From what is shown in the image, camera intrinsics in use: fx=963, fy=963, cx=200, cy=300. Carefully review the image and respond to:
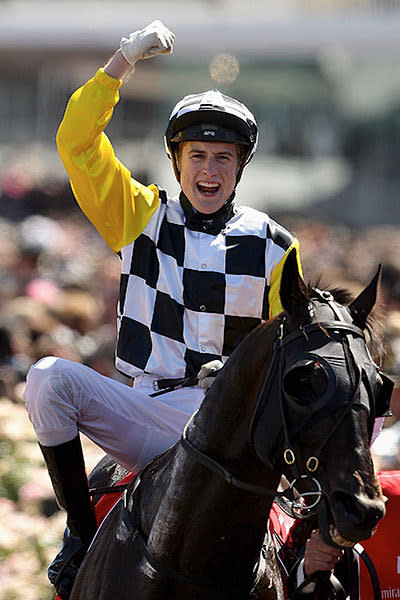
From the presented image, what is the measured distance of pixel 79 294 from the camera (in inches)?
428

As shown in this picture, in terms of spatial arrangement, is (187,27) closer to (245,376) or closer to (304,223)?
(304,223)

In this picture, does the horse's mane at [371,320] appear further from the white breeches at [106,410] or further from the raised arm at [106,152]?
the raised arm at [106,152]

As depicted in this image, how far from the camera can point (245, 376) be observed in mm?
2541

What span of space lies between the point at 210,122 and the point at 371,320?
117 cm

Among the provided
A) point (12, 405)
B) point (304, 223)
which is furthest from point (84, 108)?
point (304, 223)

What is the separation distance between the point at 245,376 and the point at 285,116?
103 feet

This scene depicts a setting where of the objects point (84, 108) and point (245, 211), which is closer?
point (84, 108)

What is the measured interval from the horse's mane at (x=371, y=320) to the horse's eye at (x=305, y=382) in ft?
0.88

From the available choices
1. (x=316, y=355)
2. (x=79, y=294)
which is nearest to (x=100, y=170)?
(x=316, y=355)

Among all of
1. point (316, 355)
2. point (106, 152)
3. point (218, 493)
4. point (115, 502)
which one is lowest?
point (115, 502)

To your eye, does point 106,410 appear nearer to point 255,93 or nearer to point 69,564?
point 69,564

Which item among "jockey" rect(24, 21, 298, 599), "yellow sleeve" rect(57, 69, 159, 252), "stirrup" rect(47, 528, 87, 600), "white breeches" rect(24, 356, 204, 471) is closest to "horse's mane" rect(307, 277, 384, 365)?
"jockey" rect(24, 21, 298, 599)

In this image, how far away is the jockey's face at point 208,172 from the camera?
11.3ft

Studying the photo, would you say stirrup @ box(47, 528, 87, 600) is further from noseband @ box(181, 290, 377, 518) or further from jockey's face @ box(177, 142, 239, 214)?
jockey's face @ box(177, 142, 239, 214)
